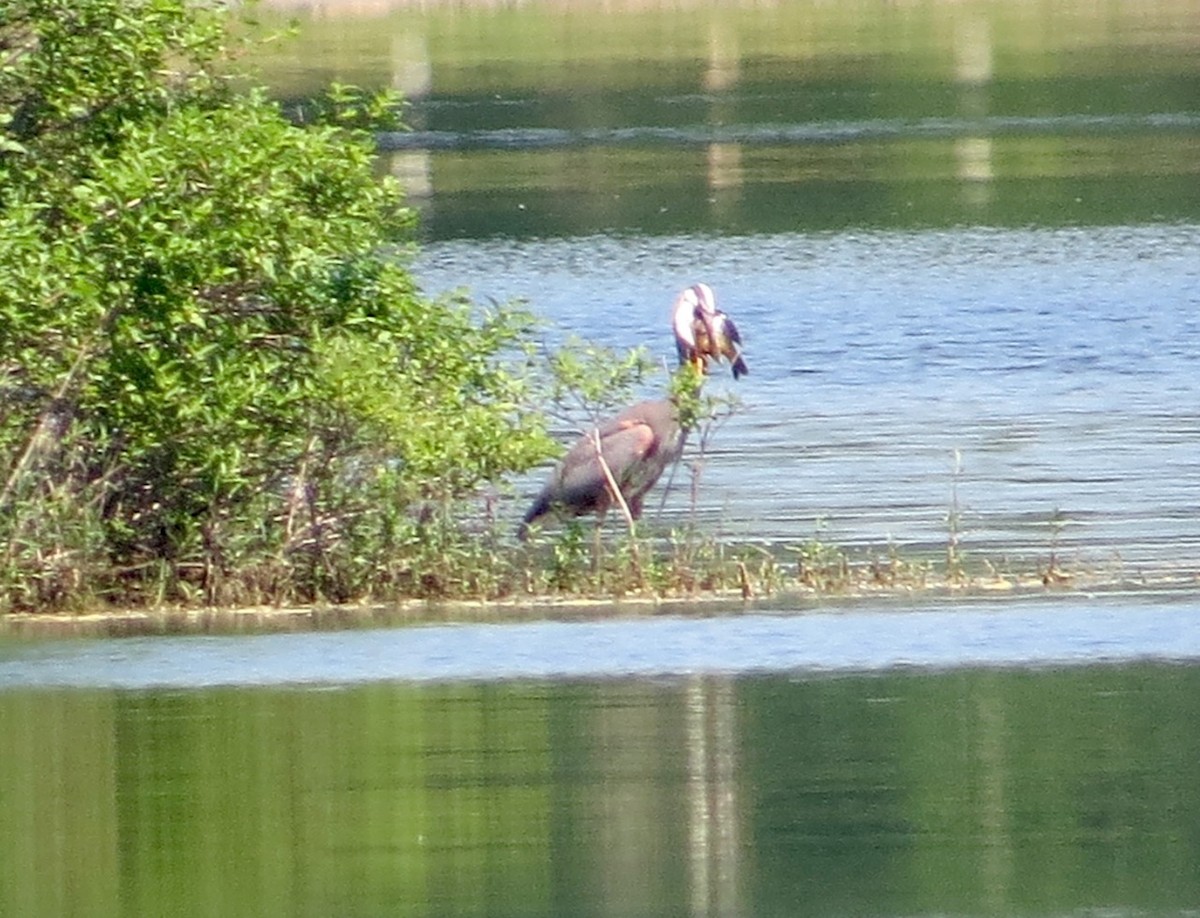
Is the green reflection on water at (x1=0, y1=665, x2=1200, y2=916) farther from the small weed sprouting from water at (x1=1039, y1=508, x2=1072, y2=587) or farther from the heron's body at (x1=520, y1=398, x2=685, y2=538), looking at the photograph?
the heron's body at (x1=520, y1=398, x2=685, y2=538)

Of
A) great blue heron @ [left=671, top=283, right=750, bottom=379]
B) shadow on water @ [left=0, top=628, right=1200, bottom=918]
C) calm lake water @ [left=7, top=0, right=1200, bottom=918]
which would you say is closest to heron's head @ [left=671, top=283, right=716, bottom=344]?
great blue heron @ [left=671, top=283, right=750, bottom=379]

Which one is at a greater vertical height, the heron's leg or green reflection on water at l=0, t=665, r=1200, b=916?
green reflection on water at l=0, t=665, r=1200, b=916

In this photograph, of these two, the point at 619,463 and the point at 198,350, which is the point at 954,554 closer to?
the point at 619,463

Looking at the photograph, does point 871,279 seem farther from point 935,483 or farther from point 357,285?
point 357,285

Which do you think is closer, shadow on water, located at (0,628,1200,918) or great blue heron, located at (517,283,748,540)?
shadow on water, located at (0,628,1200,918)

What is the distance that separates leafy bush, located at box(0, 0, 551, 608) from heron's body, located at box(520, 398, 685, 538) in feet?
2.80

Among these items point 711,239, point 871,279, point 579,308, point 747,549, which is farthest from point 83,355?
point 711,239

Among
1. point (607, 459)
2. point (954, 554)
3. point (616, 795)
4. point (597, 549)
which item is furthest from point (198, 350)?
point (616, 795)

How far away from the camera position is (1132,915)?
6.84 metres

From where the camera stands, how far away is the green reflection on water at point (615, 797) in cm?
723

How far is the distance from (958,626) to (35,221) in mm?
4059

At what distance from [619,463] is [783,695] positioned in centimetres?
383

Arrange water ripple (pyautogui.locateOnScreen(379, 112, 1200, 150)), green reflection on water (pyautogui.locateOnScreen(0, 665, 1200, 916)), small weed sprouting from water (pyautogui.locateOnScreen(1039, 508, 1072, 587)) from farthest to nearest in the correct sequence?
water ripple (pyautogui.locateOnScreen(379, 112, 1200, 150)) → small weed sprouting from water (pyautogui.locateOnScreen(1039, 508, 1072, 587)) → green reflection on water (pyautogui.locateOnScreen(0, 665, 1200, 916))

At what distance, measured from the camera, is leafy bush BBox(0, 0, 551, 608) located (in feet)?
38.4
